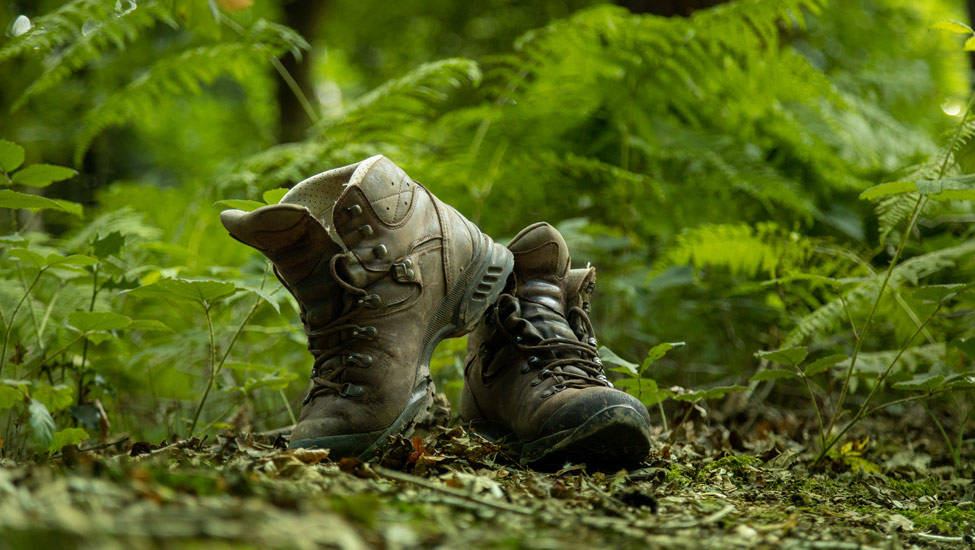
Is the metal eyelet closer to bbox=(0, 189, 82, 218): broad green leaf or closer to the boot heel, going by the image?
the boot heel

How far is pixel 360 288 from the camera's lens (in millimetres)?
1642

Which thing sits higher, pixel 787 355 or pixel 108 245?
pixel 108 245

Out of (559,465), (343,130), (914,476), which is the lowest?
(914,476)

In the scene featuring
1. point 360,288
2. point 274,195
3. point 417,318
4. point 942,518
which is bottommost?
point 942,518

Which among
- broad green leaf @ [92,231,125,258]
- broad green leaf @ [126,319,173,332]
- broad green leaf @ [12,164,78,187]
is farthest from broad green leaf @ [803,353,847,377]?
broad green leaf @ [12,164,78,187]

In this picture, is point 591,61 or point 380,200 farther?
point 591,61

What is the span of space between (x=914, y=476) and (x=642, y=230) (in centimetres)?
187

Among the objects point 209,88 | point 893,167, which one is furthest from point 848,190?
point 209,88

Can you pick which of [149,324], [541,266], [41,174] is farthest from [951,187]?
[41,174]

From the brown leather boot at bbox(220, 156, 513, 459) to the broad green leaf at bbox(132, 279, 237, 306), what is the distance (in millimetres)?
149

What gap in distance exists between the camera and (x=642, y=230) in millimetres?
3723

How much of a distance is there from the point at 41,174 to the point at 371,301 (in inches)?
42.4

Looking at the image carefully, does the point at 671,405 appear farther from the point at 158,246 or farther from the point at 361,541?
the point at 361,541

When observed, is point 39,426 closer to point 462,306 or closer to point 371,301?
point 371,301
